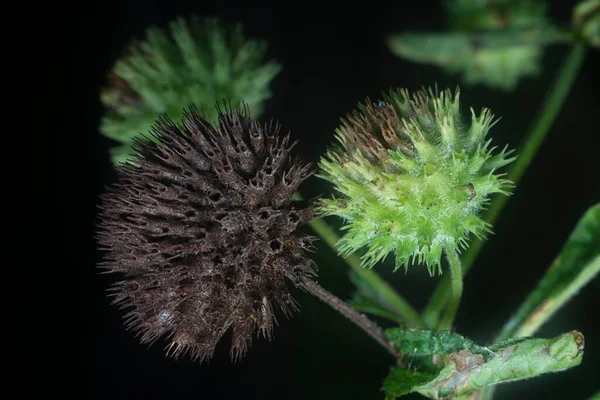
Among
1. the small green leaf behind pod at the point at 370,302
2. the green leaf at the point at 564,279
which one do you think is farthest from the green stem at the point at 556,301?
the small green leaf behind pod at the point at 370,302

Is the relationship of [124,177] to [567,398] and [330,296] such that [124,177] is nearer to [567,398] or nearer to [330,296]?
[330,296]

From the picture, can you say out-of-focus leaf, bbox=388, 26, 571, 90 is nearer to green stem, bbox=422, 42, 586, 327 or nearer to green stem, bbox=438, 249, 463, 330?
green stem, bbox=422, 42, 586, 327

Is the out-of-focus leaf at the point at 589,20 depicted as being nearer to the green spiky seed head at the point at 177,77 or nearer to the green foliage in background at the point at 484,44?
the green foliage in background at the point at 484,44

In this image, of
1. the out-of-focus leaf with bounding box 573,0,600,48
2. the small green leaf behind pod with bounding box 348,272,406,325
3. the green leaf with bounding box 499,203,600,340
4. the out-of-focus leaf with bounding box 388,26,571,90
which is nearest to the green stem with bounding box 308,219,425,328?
the small green leaf behind pod with bounding box 348,272,406,325

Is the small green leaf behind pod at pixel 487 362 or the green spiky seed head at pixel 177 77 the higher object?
the green spiky seed head at pixel 177 77

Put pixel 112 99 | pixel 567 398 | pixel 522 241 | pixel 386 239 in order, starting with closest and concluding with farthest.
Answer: pixel 386 239
pixel 112 99
pixel 567 398
pixel 522 241

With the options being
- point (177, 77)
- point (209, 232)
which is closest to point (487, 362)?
point (209, 232)

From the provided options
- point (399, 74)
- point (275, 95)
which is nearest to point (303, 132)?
point (275, 95)
